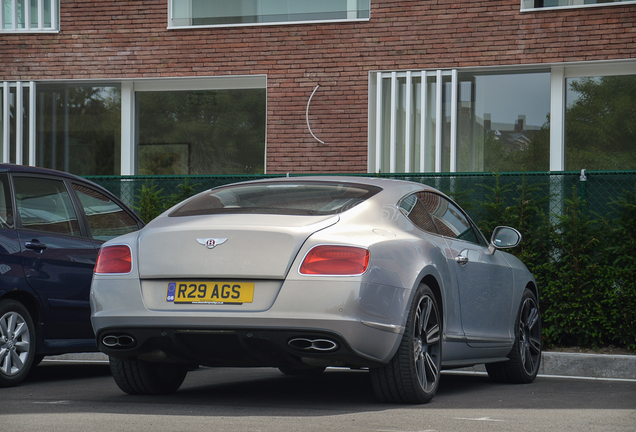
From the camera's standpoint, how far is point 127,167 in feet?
55.9

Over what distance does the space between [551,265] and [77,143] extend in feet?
34.1

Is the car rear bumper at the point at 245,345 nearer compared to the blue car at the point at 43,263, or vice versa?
the car rear bumper at the point at 245,345

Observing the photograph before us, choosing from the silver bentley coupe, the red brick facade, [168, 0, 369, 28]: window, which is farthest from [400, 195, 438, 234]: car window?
[168, 0, 369, 28]: window

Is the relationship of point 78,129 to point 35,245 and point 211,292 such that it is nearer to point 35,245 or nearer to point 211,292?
point 35,245

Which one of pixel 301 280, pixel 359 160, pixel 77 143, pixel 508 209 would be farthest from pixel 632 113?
pixel 301 280

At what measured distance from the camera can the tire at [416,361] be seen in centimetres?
550

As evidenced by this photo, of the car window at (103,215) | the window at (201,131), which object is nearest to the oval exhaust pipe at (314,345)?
the car window at (103,215)

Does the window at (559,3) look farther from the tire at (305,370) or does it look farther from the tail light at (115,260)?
the tail light at (115,260)

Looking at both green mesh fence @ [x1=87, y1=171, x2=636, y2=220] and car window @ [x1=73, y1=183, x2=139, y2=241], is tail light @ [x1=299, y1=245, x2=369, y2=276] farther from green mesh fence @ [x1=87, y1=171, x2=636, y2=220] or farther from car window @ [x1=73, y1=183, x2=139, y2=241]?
green mesh fence @ [x1=87, y1=171, x2=636, y2=220]

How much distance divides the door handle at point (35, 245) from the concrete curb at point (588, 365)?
424cm

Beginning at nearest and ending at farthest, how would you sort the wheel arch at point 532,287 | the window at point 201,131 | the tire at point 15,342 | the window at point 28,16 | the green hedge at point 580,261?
the tire at point 15,342 < the wheel arch at point 532,287 < the green hedge at point 580,261 < the window at point 201,131 < the window at point 28,16

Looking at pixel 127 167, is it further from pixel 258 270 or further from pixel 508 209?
pixel 258 270

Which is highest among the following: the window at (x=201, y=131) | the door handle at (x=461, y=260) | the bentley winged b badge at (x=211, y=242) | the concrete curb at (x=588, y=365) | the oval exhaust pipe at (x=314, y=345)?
the window at (x=201, y=131)

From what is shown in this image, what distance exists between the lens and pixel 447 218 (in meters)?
6.88
